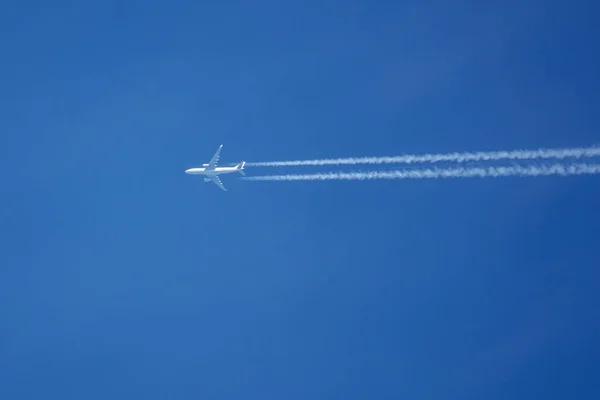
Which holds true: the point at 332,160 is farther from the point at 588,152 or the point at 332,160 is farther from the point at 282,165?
the point at 588,152

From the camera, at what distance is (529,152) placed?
1817 inches

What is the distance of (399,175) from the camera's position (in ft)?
181

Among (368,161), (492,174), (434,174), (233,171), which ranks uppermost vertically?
(233,171)

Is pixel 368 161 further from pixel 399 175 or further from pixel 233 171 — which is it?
pixel 233 171

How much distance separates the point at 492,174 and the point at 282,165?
24.4 meters

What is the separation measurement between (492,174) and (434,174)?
18.8 ft

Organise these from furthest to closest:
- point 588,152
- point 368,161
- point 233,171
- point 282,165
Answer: point 233,171 → point 282,165 → point 368,161 → point 588,152

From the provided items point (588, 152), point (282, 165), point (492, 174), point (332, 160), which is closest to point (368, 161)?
point (332, 160)

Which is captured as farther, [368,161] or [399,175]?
[368,161]

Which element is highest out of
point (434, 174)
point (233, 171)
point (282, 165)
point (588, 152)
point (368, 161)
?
point (233, 171)

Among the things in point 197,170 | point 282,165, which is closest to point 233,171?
point 197,170

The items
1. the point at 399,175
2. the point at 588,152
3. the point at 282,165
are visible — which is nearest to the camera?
the point at 588,152

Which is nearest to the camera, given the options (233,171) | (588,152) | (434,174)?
(588,152)

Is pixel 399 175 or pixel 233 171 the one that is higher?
pixel 233 171
